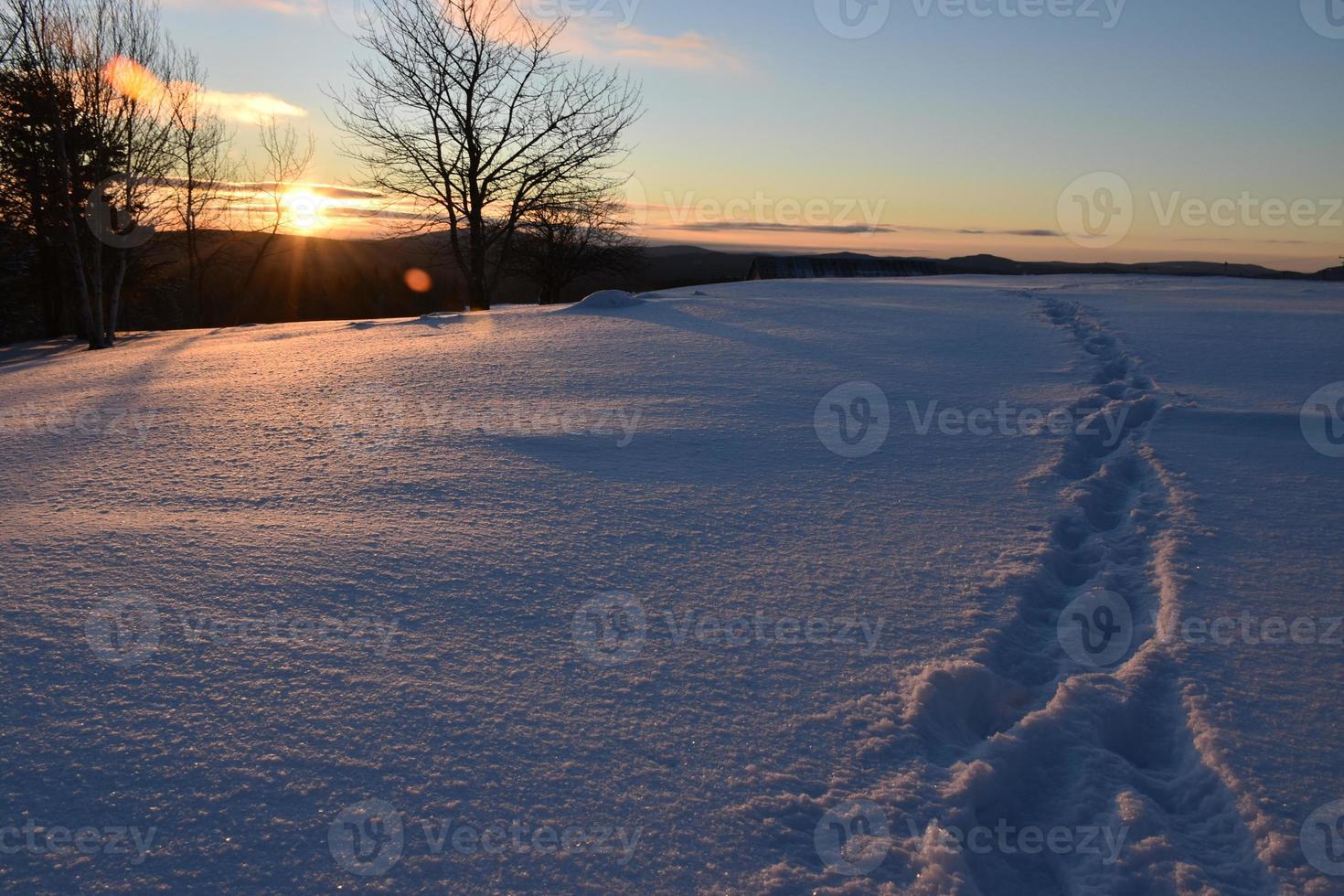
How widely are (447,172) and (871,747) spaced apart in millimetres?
16257

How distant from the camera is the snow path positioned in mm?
1484

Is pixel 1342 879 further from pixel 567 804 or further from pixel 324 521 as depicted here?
pixel 324 521

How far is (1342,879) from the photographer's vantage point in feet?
4.76

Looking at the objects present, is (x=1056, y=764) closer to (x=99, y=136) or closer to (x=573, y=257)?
(x=99, y=136)

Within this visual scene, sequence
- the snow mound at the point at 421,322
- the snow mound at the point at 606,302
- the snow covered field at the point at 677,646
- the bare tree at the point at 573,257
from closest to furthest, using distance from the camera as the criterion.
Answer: the snow covered field at the point at 677,646
the snow mound at the point at 421,322
the snow mound at the point at 606,302
the bare tree at the point at 573,257

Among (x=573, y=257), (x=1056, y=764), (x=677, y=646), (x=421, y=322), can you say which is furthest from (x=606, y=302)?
(x=573, y=257)

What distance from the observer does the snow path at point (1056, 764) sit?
1.48m

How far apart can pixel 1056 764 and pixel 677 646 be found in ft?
3.09

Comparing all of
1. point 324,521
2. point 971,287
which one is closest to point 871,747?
point 324,521

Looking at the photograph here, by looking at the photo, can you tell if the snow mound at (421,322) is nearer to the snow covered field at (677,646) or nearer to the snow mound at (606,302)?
the snow mound at (606,302)

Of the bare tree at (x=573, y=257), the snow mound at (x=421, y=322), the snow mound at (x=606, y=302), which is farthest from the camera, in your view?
the bare tree at (x=573, y=257)

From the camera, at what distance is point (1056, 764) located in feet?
5.91

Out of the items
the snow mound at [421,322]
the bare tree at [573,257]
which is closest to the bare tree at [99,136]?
the snow mound at [421,322]

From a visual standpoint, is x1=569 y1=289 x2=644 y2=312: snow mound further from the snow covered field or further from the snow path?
the snow path
